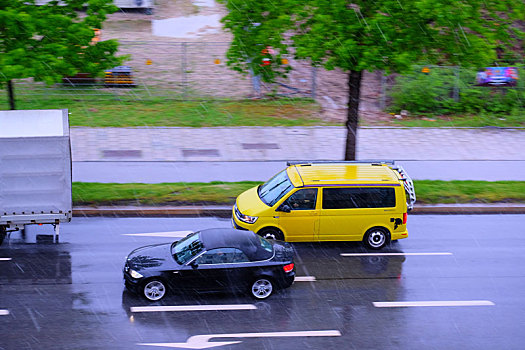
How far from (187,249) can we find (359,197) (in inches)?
168

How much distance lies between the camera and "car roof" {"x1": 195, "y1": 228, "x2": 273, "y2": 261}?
11047 millimetres

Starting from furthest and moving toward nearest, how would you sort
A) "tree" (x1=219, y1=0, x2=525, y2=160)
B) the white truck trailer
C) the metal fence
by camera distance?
the metal fence < "tree" (x1=219, y1=0, x2=525, y2=160) < the white truck trailer

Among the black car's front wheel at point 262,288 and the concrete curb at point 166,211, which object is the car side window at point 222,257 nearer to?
the black car's front wheel at point 262,288

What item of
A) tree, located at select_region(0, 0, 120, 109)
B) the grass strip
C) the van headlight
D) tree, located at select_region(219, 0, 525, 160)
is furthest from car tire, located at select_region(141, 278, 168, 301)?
tree, located at select_region(219, 0, 525, 160)

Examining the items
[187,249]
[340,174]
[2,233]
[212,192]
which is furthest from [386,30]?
[2,233]

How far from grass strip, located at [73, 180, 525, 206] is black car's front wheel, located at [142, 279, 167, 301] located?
5.12 meters

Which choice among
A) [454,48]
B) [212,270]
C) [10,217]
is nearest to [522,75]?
[454,48]

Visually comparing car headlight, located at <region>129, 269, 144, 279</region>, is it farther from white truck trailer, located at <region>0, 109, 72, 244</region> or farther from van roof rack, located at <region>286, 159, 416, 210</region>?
van roof rack, located at <region>286, 159, 416, 210</region>

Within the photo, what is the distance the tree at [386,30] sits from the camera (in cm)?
1439

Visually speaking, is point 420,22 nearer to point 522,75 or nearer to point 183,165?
point 183,165

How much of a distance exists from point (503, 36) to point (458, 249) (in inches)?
227

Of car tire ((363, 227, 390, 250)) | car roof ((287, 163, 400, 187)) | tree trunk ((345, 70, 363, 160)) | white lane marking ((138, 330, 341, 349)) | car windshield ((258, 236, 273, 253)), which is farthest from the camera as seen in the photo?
tree trunk ((345, 70, 363, 160))

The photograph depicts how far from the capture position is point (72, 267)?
12234mm

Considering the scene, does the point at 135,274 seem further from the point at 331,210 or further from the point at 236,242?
the point at 331,210
